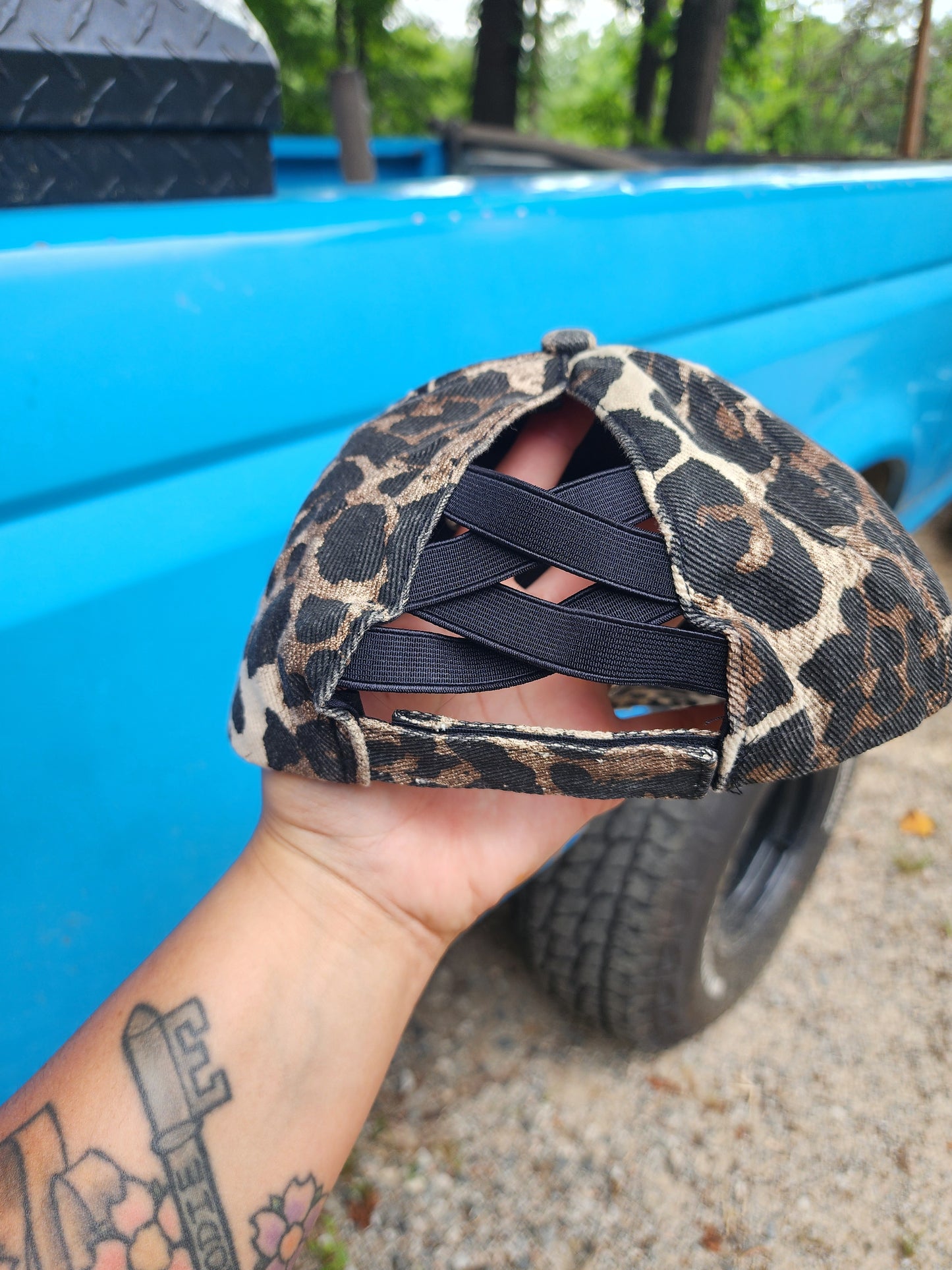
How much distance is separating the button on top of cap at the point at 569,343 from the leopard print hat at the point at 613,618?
71 mm

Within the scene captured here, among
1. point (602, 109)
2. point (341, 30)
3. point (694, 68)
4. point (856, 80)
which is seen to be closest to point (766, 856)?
point (856, 80)

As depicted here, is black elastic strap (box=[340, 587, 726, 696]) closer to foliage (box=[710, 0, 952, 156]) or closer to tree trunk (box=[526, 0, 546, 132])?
foliage (box=[710, 0, 952, 156])

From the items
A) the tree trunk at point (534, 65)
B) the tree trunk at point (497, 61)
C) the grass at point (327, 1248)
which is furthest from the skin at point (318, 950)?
the tree trunk at point (534, 65)

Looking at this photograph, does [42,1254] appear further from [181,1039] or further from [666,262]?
[666,262]

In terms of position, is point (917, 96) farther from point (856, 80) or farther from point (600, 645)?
point (600, 645)

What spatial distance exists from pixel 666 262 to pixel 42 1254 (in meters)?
1.40

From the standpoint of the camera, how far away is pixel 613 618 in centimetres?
69

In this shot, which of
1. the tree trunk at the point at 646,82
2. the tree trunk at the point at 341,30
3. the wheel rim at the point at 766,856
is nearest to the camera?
the wheel rim at the point at 766,856

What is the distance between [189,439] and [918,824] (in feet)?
6.82

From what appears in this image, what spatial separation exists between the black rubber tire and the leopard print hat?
0.73 meters

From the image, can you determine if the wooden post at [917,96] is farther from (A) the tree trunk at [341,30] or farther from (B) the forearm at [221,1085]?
(A) the tree trunk at [341,30]

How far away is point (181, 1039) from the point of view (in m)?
0.75

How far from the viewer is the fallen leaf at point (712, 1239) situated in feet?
4.51

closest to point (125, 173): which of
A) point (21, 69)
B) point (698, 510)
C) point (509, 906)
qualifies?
point (21, 69)
